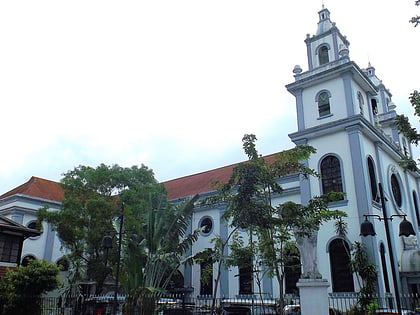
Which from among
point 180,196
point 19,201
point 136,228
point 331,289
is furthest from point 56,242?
point 331,289

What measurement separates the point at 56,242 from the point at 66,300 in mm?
12936

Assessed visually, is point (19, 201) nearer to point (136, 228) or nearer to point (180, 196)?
point (180, 196)

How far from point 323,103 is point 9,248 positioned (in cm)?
1758

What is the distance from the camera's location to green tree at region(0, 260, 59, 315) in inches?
534

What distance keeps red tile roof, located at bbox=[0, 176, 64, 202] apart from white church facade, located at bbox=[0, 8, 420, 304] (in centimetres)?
1257

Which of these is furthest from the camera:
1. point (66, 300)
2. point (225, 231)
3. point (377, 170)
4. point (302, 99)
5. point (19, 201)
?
point (19, 201)

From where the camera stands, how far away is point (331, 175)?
1969cm

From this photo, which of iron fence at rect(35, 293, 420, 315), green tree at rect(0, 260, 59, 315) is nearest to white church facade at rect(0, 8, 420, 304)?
iron fence at rect(35, 293, 420, 315)

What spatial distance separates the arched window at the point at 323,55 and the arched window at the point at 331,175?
6.04 metres

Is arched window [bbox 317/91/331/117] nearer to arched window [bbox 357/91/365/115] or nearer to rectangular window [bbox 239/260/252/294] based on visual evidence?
arched window [bbox 357/91/365/115]

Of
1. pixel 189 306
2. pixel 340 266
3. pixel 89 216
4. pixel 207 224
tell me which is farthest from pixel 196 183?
pixel 189 306

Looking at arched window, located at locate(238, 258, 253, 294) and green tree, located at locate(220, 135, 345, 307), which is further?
arched window, located at locate(238, 258, 253, 294)

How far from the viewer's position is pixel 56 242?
29.1 metres

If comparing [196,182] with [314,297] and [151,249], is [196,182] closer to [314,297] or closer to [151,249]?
[151,249]
